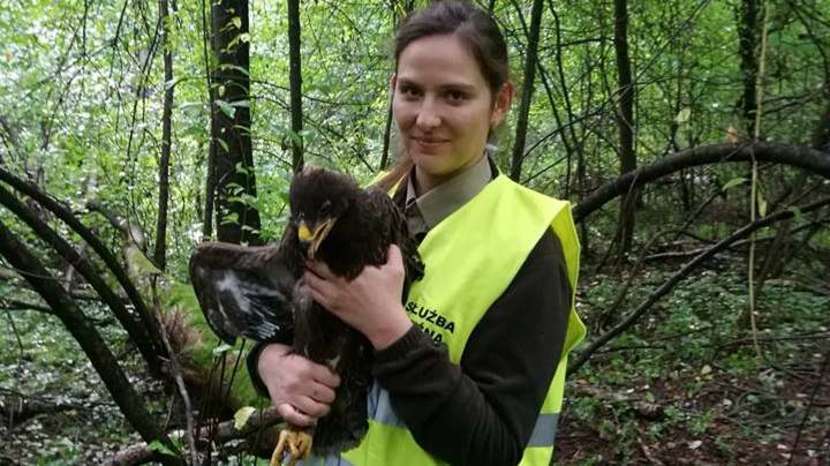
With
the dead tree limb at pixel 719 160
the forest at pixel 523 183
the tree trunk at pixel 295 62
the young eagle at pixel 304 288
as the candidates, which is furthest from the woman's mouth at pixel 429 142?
the tree trunk at pixel 295 62

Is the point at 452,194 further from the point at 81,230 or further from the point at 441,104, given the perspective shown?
the point at 81,230

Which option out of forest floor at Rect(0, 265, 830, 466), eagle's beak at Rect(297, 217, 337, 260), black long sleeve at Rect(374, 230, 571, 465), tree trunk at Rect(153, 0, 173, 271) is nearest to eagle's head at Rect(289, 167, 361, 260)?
eagle's beak at Rect(297, 217, 337, 260)

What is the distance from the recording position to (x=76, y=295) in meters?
6.06

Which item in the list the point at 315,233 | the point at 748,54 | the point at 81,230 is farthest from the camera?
the point at 748,54

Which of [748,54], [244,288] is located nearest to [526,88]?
[748,54]

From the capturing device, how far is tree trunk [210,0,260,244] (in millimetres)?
4738

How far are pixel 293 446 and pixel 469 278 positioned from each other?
0.51m

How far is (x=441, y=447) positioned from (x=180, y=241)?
17.4 ft

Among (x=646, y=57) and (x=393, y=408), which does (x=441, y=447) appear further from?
(x=646, y=57)

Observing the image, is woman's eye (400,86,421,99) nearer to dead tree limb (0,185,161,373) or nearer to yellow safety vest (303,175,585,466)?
yellow safety vest (303,175,585,466)

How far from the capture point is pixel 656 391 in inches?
218

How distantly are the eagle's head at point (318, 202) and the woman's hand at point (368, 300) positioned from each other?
0.08 metres

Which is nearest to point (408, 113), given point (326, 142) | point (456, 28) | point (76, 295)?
point (456, 28)

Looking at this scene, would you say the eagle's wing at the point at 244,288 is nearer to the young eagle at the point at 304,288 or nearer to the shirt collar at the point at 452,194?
Answer: the young eagle at the point at 304,288
